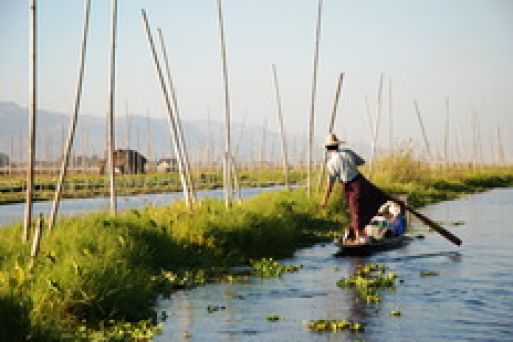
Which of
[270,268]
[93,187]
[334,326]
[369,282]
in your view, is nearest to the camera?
[334,326]

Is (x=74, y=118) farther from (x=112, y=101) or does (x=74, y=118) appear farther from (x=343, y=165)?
(x=343, y=165)

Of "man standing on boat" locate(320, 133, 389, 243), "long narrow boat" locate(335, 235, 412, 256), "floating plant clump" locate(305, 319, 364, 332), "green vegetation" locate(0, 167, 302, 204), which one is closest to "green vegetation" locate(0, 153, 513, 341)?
"long narrow boat" locate(335, 235, 412, 256)

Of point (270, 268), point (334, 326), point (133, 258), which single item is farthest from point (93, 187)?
point (334, 326)

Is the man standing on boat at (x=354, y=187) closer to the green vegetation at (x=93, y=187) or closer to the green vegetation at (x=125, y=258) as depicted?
the green vegetation at (x=125, y=258)

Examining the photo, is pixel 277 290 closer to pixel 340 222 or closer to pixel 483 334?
pixel 483 334

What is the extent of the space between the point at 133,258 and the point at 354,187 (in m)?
5.61

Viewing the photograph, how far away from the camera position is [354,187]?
14711 millimetres

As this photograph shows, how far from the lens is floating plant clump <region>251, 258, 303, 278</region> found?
11883 mm

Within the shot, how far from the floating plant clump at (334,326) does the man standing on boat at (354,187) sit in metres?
6.32

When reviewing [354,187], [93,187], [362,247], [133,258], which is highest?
[354,187]

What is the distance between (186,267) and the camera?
12.0 meters

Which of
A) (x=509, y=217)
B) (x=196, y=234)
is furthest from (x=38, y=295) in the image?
(x=509, y=217)

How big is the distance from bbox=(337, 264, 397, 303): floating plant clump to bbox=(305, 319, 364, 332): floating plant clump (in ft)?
4.65

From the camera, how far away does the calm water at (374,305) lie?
790cm
